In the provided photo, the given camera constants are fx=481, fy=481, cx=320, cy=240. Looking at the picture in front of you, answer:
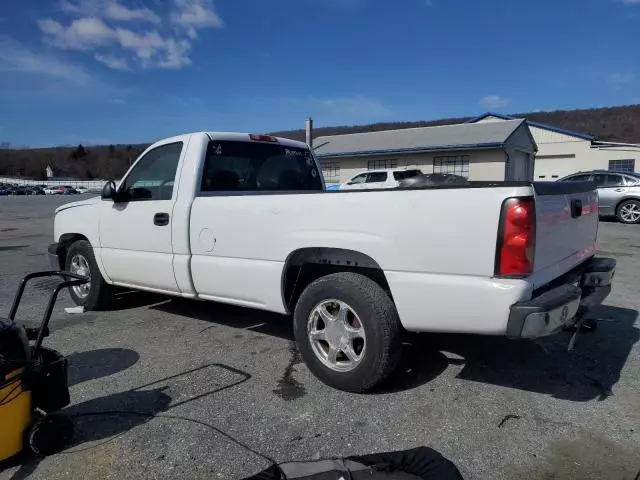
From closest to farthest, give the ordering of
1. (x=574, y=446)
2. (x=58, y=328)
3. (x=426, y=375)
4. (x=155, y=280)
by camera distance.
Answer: (x=574, y=446), (x=426, y=375), (x=155, y=280), (x=58, y=328)

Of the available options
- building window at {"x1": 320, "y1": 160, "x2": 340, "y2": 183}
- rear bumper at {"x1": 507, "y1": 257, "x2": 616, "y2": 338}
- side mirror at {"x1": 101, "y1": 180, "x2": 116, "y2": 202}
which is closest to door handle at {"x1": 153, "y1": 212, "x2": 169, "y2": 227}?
side mirror at {"x1": 101, "y1": 180, "x2": 116, "y2": 202}

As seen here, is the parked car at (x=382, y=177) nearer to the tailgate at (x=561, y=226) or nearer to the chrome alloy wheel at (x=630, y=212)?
the chrome alloy wheel at (x=630, y=212)

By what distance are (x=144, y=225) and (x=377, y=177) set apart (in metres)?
16.8

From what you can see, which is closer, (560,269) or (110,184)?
(560,269)

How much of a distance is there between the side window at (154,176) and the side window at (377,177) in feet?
52.5

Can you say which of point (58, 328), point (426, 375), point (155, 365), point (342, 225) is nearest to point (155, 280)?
point (155, 365)

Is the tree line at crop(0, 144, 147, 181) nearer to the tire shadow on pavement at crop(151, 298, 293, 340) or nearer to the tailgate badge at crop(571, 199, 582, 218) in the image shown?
the tire shadow on pavement at crop(151, 298, 293, 340)

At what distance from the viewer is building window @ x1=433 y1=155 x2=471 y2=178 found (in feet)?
97.5

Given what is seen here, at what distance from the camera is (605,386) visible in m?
3.54

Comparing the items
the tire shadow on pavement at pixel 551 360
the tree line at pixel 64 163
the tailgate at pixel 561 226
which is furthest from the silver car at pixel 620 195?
the tree line at pixel 64 163

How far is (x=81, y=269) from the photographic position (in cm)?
559

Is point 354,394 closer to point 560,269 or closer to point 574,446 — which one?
point 574,446

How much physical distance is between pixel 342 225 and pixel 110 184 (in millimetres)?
2783

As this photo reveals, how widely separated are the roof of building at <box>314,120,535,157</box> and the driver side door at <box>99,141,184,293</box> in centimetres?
2585
